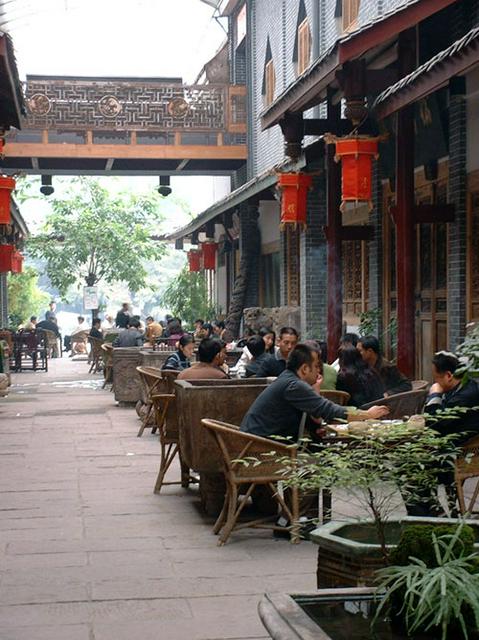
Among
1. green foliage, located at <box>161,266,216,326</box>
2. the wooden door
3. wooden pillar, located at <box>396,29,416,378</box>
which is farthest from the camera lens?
green foliage, located at <box>161,266,216,326</box>

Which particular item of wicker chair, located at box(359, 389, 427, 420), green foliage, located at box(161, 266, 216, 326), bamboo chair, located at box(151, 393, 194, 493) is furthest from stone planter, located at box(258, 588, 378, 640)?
green foliage, located at box(161, 266, 216, 326)

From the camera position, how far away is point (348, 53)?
11.0 m

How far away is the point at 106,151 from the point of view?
79.6 feet

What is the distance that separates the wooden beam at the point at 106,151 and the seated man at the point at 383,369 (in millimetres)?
15475

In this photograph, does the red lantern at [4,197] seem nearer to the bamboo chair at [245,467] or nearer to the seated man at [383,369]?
the seated man at [383,369]

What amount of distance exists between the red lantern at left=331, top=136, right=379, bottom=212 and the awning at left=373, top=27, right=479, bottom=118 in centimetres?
65

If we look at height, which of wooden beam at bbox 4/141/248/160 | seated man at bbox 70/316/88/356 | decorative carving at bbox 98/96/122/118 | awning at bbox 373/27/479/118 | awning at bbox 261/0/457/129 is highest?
decorative carving at bbox 98/96/122/118

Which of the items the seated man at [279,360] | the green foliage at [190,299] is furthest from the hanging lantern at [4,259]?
the seated man at [279,360]

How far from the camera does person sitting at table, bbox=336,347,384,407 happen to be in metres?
9.07

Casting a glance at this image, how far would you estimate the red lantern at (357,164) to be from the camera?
1173cm

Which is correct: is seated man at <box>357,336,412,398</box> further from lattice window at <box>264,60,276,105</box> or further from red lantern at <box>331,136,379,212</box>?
lattice window at <box>264,60,276,105</box>

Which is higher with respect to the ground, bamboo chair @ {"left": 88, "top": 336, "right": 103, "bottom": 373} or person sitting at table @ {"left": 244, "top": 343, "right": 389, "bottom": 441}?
person sitting at table @ {"left": 244, "top": 343, "right": 389, "bottom": 441}

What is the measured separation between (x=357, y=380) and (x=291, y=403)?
190cm

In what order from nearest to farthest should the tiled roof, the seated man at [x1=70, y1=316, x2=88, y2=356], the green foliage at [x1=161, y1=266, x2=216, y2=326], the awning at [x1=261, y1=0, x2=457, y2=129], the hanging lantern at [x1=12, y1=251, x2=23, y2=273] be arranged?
the tiled roof, the awning at [x1=261, y1=0, x2=457, y2=129], the green foliage at [x1=161, y1=266, x2=216, y2=326], the hanging lantern at [x1=12, y1=251, x2=23, y2=273], the seated man at [x1=70, y1=316, x2=88, y2=356]
